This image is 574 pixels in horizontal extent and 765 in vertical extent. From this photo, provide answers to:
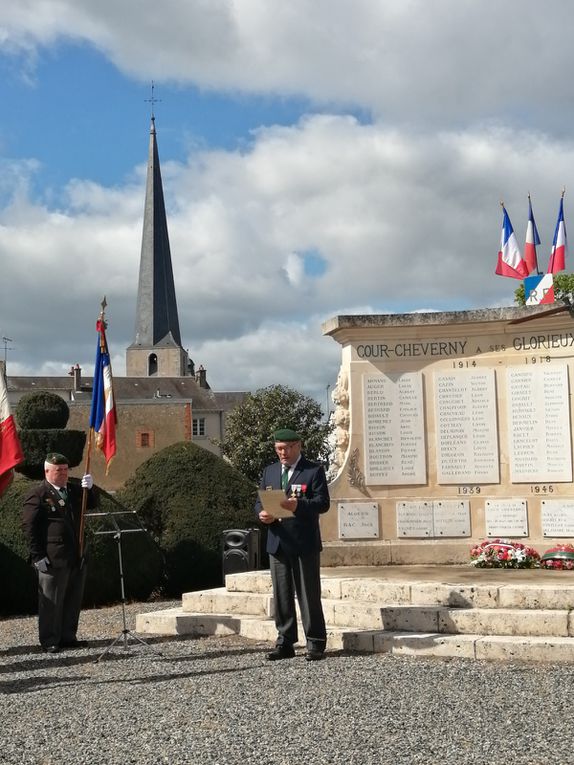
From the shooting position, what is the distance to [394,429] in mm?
11383

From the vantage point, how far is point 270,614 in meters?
8.96

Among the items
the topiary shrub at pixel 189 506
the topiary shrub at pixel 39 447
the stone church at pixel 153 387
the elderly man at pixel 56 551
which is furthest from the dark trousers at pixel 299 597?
the stone church at pixel 153 387

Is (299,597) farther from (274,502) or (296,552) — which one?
(274,502)

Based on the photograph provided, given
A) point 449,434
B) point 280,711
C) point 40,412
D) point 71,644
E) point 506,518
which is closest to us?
point 280,711

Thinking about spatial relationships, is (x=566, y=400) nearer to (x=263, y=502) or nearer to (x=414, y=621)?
(x=414, y=621)

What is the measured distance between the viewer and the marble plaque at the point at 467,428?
36.7 feet

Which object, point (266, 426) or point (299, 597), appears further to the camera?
point (266, 426)

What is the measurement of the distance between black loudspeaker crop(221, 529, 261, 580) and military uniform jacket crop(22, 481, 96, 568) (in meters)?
3.39

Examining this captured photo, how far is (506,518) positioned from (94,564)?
517 centimetres

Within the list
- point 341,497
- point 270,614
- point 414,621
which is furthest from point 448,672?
point 341,497

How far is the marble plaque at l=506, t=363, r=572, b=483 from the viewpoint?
1095cm

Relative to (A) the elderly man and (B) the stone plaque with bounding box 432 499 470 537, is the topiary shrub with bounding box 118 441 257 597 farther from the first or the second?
(A) the elderly man

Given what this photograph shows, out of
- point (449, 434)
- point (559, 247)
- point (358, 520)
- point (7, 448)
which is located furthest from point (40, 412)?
point (559, 247)

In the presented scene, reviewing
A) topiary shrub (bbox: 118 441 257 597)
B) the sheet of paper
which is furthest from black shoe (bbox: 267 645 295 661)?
topiary shrub (bbox: 118 441 257 597)
